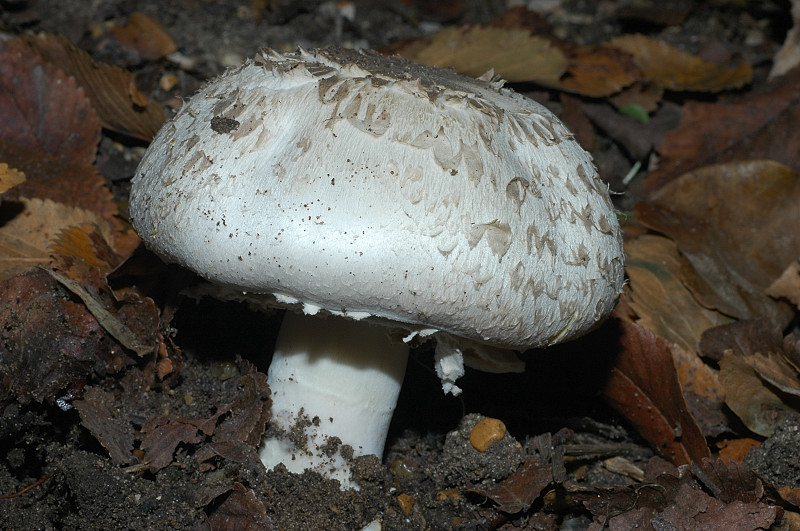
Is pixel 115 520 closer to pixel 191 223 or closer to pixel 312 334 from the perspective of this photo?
pixel 312 334

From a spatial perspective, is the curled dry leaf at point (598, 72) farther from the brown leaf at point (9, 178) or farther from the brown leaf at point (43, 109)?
the brown leaf at point (9, 178)

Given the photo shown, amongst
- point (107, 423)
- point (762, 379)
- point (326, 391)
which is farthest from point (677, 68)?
point (107, 423)

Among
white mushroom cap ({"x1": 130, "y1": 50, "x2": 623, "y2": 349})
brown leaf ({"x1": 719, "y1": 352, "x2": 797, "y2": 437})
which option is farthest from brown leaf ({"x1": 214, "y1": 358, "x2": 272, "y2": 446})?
brown leaf ({"x1": 719, "y1": 352, "x2": 797, "y2": 437})

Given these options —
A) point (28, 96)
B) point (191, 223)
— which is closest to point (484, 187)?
point (191, 223)

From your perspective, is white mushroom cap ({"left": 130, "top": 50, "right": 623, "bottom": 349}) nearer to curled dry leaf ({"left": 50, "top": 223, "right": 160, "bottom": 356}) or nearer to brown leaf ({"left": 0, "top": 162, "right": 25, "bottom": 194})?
curled dry leaf ({"left": 50, "top": 223, "right": 160, "bottom": 356})

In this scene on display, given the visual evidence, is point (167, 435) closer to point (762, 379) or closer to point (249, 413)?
point (249, 413)

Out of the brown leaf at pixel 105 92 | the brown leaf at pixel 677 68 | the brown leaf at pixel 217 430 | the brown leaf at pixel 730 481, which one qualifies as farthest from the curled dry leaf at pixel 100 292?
the brown leaf at pixel 677 68
